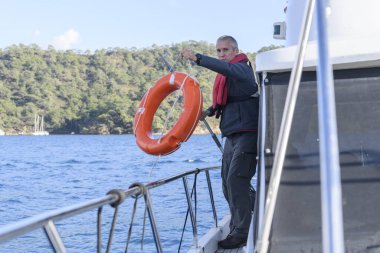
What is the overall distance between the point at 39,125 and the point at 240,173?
337 ft

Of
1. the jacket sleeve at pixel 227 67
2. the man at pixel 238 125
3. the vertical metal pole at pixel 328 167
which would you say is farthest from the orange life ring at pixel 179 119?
the vertical metal pole at pixel 328 167

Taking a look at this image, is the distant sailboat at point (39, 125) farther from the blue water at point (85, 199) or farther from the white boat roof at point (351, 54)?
the white boat roof at point (351, 54)

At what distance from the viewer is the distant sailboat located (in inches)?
3942

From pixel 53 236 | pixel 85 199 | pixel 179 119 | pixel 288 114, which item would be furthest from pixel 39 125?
pixel 288 114

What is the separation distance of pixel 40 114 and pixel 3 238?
98347 millimetres

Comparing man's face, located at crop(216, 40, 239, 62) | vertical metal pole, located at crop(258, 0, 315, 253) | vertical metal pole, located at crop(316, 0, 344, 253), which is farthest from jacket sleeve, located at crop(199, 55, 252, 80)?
vertical metal pole, located at crop(316, 0, 344, 253)

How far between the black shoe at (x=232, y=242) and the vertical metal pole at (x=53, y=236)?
8.45 ft

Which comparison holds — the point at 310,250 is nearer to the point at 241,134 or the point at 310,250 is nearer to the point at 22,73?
the point at 241,134

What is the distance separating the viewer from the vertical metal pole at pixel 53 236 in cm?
224

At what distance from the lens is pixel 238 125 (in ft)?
14.8

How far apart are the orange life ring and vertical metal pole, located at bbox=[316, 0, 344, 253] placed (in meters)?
3.44

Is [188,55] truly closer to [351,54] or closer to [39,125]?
[351,54]

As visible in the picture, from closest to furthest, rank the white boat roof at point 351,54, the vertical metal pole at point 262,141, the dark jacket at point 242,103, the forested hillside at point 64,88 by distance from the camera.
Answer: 1. the white boat roof at point 351,54
2. the vertical metal pole at point 262,141
3. the dark jacket at point 242,103
4. the forested hillside at point 64,88

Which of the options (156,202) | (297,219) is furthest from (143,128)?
(156,202)
